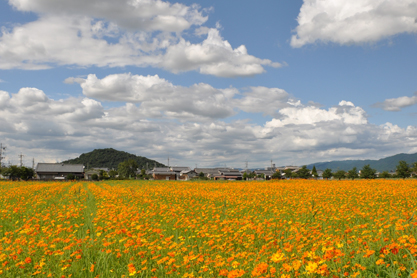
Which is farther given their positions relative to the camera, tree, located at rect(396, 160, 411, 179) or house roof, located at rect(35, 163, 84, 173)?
house roof, located at rect(35, 163, 84, 173)

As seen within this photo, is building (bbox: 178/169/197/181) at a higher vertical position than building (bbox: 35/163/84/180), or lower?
lower

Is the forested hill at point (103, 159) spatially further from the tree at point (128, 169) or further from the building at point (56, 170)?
the tree at point (128, 169)

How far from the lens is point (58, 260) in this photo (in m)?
5.63

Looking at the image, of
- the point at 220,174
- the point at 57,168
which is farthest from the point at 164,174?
the point at 57,168

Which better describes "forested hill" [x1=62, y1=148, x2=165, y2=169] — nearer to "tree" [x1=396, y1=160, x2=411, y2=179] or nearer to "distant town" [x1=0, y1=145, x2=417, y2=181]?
"distant town" [x1=0, y1=145, x2=417, y2=181]

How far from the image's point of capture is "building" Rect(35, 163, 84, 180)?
105m

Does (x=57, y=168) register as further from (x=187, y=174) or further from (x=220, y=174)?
(x=220, y=174)

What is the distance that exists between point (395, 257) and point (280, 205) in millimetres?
7533

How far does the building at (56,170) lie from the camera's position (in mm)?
105088

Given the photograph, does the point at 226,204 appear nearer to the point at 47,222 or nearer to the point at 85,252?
the point at 47,222

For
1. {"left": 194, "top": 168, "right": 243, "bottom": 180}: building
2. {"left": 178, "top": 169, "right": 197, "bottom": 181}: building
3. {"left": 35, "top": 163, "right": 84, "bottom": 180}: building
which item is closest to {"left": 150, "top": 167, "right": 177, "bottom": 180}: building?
{"left": 178, "top": 169, "right": 197, "bottom": 181}: building

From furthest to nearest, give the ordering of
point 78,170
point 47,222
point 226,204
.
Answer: point 78,170, point 226,204, point 47,222

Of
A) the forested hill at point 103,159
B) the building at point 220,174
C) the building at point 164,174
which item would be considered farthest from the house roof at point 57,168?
the building at point 220,174

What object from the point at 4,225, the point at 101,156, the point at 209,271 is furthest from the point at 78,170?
the point at 209,271
